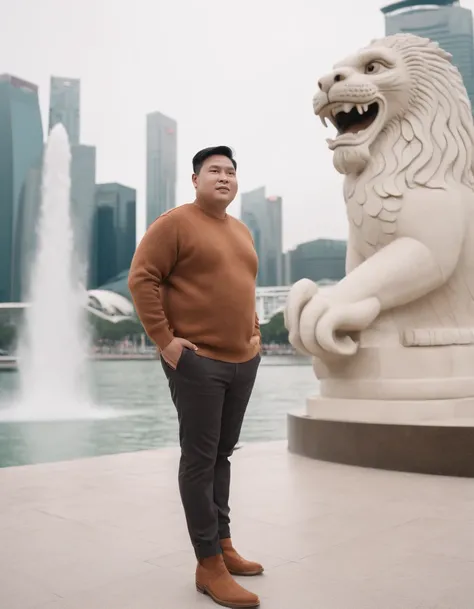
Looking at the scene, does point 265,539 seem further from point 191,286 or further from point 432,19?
point 432,19

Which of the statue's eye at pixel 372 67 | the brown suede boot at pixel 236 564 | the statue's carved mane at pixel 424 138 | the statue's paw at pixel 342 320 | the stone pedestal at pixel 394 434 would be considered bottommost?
the brown suede boot at pixel 236 564

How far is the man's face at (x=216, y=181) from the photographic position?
1.82 m

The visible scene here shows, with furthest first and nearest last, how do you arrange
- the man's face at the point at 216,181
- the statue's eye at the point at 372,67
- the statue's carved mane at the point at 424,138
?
the statue's eye at the point at 372,67 → the statue's carved mane at the point at 424,138 → the man's face at the point at 216,181

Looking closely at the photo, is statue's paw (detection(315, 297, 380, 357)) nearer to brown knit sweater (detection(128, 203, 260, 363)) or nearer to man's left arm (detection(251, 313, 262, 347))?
man's left arm (detection(251, 313, 262, 347))

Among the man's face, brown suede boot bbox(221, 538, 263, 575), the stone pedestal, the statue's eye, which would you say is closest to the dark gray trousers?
brown suede boot bbox(221, 538, 263, 575)

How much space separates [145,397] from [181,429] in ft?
45.7

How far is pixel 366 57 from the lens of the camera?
392 cm

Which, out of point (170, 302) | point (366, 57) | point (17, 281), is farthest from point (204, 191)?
point (17, 281)

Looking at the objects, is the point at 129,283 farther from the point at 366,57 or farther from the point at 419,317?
the point at 366,57

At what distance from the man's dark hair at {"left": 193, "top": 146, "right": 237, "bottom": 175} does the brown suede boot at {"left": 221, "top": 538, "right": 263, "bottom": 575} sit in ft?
3.35

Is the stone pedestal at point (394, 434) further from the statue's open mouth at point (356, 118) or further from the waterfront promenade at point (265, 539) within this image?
the statue's open mouth at point (356, 118)

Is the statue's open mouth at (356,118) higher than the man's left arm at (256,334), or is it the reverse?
the statue's open mouth at (356,118)

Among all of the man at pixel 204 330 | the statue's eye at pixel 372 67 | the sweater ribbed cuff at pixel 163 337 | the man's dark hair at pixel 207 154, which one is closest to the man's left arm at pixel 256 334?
the man at pixel 204 330

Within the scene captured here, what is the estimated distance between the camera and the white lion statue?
12.1ft
